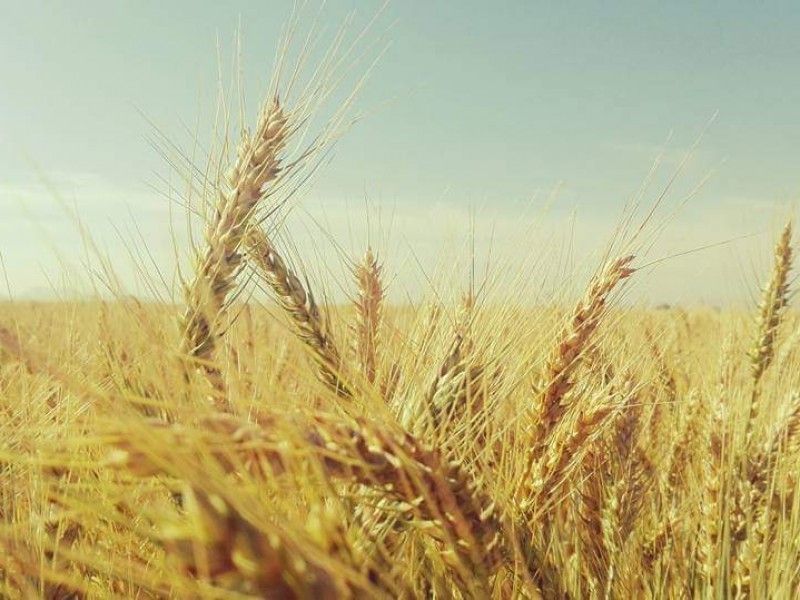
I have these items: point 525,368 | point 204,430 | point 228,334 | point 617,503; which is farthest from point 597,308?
point 204,430

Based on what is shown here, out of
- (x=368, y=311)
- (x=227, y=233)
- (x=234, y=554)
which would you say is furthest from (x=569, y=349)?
(x=234, y=554)

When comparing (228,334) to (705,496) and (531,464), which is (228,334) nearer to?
(531,464)

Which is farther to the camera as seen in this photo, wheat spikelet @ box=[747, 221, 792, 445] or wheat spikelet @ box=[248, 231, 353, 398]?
wheat spikelet @ box=[747, 221, 792, 445]

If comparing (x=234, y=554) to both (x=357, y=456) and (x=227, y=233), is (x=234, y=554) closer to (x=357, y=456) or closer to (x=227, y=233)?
(x=357, y=456)

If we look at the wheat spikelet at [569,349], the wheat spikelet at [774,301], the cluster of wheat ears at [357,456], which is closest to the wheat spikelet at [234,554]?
the cluster of wheat ears at [357,456]

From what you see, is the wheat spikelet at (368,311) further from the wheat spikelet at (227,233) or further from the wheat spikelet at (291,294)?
the wheat spikelet at (227,233)

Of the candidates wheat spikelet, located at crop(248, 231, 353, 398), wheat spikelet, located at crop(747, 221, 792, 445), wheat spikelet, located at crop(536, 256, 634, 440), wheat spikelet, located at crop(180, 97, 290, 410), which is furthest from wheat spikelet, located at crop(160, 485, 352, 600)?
wheat spikelet, located at crop(747, 221, 792, 445)

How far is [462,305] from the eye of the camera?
6.36ft

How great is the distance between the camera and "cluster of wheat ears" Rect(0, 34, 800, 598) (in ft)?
2.22

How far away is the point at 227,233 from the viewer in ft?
5.15

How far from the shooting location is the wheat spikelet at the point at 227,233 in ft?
4.67

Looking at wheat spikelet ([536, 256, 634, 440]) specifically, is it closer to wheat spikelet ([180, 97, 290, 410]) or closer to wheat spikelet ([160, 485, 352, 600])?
wheat spikelet ([180, 97, 290, 410])

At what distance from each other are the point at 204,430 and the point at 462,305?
1.31 metres

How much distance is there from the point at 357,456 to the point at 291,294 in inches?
43.4
